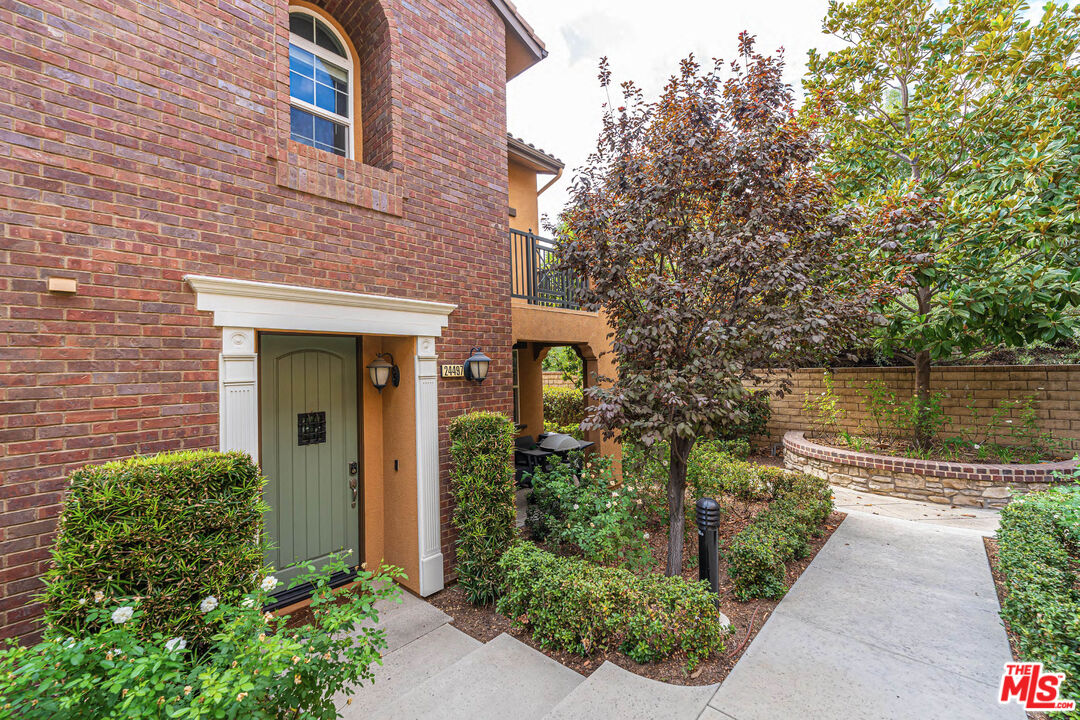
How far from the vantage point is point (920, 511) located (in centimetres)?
650

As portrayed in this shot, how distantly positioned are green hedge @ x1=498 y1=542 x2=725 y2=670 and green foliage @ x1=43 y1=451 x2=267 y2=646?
2038mm

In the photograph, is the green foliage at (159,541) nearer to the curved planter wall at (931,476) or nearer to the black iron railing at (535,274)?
the black iron railing at (535,274)

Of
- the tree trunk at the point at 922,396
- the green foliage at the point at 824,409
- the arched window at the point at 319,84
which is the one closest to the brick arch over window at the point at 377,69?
the arched window at the point at 319,84

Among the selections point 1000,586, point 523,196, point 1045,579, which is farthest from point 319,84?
point 1000,586

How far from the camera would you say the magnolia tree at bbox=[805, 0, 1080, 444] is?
5375 millimetres

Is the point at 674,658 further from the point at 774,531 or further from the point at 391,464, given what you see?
the point at 391,464

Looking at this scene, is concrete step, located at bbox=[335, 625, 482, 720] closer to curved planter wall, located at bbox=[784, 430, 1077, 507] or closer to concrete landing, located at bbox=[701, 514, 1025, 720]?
concrete landing, located at bbox=[701, 514, 1025, 720]

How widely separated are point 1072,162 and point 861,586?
5924mm

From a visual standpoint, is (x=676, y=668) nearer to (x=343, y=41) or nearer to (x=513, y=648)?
(x=513, y=648)

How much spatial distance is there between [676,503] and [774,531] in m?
1.12

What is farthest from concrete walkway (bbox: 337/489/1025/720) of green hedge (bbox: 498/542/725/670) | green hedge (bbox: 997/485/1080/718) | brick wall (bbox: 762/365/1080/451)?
brick wall (bbox: 762/365/1080/451)

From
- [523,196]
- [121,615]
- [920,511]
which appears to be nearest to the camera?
[121,615]

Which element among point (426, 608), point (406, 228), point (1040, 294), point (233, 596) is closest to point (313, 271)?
point (406, 228)

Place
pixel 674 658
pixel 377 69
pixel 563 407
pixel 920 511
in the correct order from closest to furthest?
pixel 674 658
pixel 377 69
pixel 920 511
pixel 563 407
